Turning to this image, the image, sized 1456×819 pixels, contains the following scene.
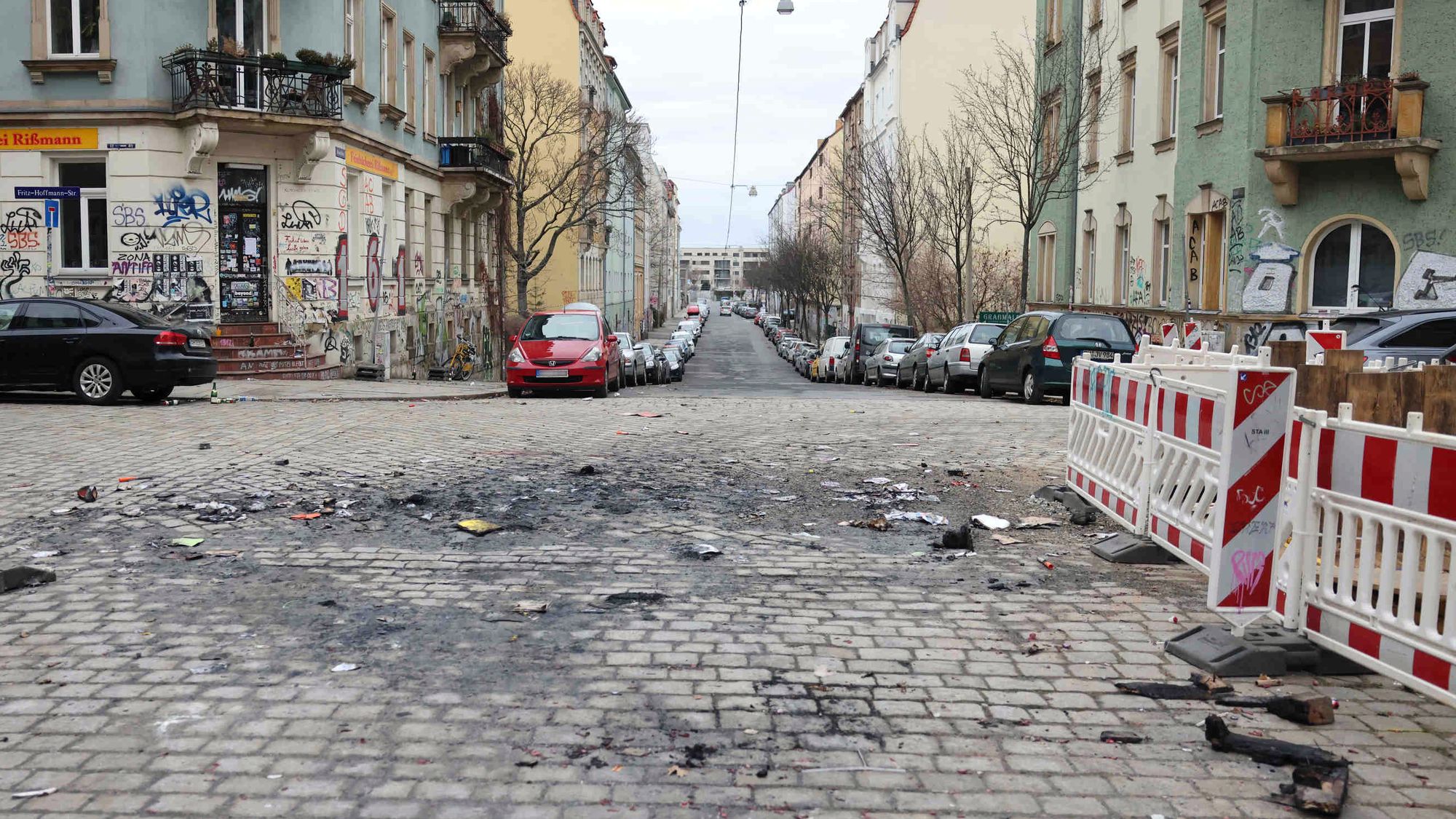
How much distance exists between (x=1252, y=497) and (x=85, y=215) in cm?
2355

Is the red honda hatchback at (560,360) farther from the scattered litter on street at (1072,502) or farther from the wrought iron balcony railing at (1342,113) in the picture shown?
the scattered litter on street at (1072,502)

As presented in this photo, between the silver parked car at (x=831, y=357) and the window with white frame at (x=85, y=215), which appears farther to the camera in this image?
the silver parked car at (x=831, y=357)

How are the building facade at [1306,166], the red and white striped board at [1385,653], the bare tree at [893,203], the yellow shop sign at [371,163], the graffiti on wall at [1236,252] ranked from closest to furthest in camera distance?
the red and white striped board at [1385,653] < the building facade at [1306,166] < the graffiti on wall at [1236,252] < the yellow shop sign at [371,163] < the bare tree at [893,203]

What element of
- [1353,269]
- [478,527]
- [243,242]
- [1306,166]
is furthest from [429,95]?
[478,527]

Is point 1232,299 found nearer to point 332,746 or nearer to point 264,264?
point 264,264

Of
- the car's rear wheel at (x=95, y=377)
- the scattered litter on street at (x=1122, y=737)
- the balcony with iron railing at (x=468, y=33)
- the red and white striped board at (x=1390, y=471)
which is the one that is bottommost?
the scattered litter on street at (x=1122, y=737)

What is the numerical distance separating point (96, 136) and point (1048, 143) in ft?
80.3

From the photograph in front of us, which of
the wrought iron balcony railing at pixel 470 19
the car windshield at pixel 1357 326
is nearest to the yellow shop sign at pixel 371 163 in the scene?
the wrought iron balcony railing at pixel 470 19

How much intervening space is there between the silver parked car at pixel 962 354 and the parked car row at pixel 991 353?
0.02 meters

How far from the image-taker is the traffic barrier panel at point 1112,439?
7.75 meters

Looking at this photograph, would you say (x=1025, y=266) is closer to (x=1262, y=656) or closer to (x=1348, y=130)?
(x=1348, y=130)

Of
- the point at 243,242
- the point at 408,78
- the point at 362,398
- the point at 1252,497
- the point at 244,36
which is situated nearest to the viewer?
the point at 1252,497

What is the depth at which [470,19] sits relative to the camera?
3625 centimetres

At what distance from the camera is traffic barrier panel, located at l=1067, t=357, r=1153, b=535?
775 cm
